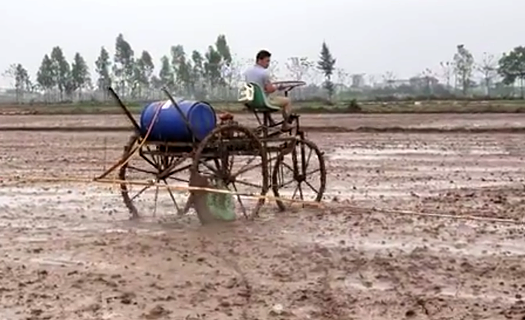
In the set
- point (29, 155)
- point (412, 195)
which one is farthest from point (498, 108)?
point (412, 195)

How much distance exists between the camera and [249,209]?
11977 mm

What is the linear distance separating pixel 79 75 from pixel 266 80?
76.9 m

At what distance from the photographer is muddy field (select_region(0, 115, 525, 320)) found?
272 inches

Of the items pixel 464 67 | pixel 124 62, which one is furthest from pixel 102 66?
pixel 464 67

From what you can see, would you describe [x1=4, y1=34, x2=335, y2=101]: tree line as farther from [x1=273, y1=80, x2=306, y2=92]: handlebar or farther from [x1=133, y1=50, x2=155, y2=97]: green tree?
[x1=273, y1=80, x2=306, y2=92]: handlebar

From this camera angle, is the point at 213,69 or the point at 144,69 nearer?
the point at 213,69

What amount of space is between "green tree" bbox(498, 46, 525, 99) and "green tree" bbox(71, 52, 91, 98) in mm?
40209

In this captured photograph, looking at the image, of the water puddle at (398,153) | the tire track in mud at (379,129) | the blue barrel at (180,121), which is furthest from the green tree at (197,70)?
the blue barrel at (180,121)

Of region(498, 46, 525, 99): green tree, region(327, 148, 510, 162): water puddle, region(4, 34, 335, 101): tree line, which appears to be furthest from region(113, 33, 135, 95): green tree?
region(327, 148, 510, 162): water puddle

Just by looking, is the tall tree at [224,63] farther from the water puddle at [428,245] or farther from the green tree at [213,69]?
the water puddle at [428,245]

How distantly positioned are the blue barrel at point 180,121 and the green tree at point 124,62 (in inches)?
2852

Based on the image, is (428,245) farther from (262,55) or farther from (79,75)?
(79,75)

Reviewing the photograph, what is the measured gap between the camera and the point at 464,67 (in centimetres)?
7631

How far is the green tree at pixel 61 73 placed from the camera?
282 feet
